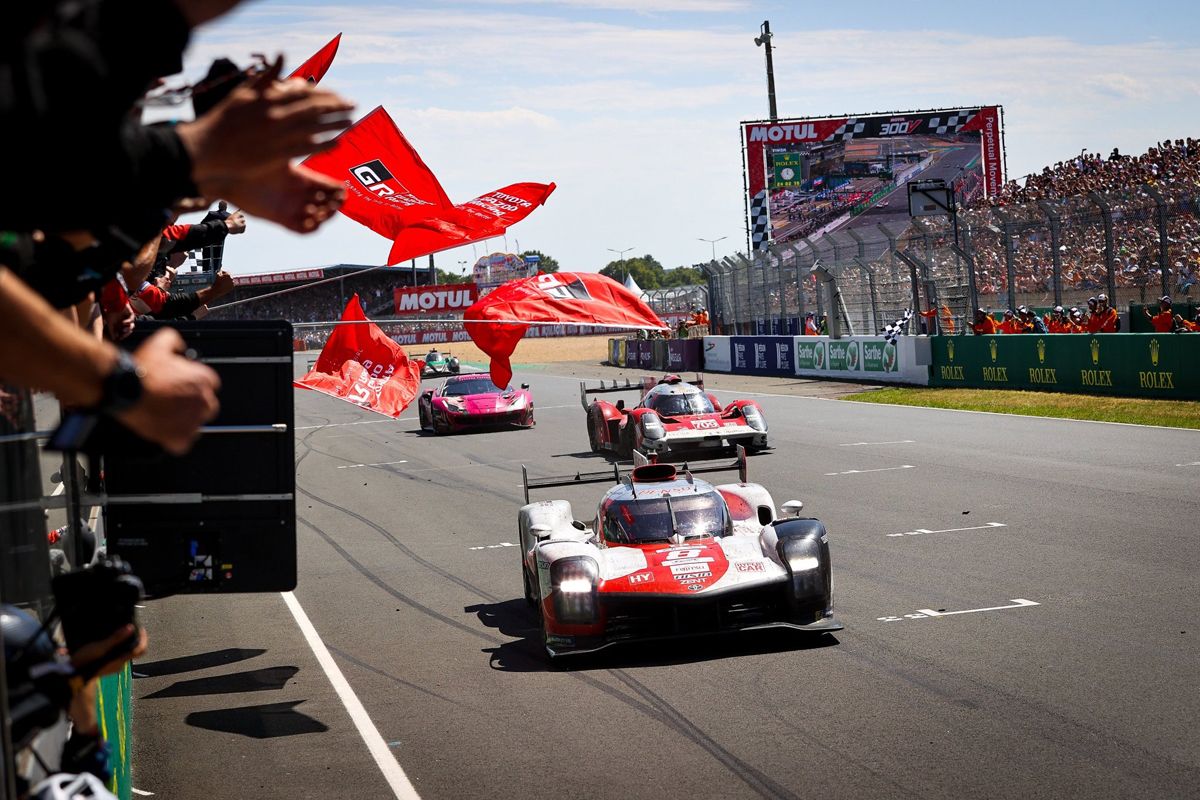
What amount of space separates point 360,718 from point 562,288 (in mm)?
5784

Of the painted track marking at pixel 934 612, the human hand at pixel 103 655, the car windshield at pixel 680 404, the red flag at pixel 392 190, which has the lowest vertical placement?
the painted track marking at pixel 934 612

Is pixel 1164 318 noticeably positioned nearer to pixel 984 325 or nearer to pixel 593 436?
pixel 984 325

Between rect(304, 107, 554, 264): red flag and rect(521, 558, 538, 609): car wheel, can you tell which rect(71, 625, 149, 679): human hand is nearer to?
rect(304, 107, 554, 264): red flag

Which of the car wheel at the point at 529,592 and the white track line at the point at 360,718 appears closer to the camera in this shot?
the white track line at the point at 360,718

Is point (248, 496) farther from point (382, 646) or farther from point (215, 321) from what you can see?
point (382, 646)

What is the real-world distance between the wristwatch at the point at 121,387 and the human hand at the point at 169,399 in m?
0.02

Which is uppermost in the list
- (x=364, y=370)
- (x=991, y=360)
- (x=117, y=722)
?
(x=364, y=370)

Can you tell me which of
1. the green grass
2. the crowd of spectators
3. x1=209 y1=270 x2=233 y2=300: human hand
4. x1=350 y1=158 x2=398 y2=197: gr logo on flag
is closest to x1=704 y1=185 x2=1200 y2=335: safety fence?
the green grass

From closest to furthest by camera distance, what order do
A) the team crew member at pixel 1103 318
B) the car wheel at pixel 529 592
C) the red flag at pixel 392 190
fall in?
the red flag at pixel 392 190, the car wheel at pixel 529 592, the team crew member at pixel 1103 318

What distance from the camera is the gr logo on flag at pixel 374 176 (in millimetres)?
8727

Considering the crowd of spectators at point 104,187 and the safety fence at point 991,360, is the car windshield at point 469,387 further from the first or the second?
the crowd of spectators at point 104,187

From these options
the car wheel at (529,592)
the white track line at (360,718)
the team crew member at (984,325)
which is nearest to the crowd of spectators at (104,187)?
the white track line at (360,718)

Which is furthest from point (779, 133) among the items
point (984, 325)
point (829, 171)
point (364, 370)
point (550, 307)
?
point (364, 370)

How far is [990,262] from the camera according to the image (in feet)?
104
